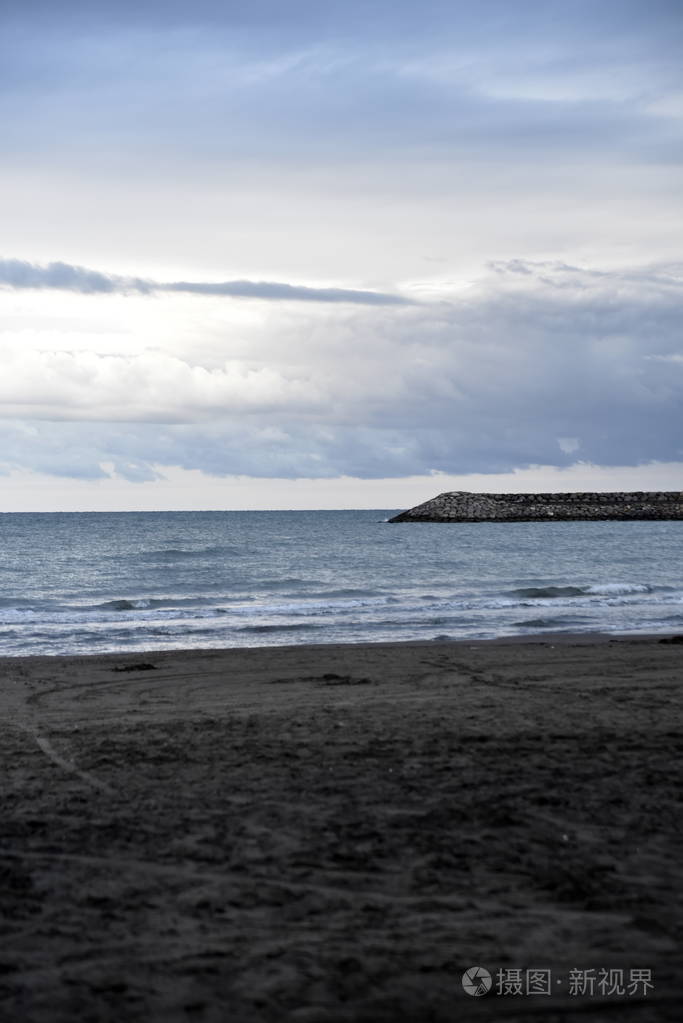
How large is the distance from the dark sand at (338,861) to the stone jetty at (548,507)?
370 ft

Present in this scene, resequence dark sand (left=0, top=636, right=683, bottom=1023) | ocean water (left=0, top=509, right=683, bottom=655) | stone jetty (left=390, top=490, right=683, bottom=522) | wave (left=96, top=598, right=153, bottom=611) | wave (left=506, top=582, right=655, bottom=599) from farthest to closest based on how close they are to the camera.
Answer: stone jetty (left=390, top=490, right=683, bottom=522), wave (left=506, top=582, right=655, bottom=599), wave (left=96, top=598, right=153, bottom=611), ocean water (left=0, top=509, right=683, bottom=655), dark sand (left=0, top=636, right=683, bottom=1023)

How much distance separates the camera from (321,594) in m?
34.0

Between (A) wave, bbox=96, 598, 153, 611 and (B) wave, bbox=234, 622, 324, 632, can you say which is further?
(A) wave, bbox=96, 598, 153, 611

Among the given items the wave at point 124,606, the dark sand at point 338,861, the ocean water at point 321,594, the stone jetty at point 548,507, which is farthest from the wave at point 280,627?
the stone jetty at point 548,507

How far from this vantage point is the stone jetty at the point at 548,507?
403ft

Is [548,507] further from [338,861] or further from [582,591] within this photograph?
[338,861]

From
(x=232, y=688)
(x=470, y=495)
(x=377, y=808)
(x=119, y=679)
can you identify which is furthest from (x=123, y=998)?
(x=470, y=495)

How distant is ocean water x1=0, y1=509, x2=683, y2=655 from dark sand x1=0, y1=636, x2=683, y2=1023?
11.7 meters

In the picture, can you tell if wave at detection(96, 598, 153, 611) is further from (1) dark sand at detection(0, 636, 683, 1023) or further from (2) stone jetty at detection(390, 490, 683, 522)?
(2) stone jetty at detection(390, 490, 683, 522)

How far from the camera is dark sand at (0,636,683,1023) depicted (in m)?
4.02

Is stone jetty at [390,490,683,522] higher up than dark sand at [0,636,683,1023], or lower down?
higher up

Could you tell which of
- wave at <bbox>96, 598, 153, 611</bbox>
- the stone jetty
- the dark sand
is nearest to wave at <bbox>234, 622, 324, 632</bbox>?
wave at <bbox>96, 598, 153, 611</bbox>

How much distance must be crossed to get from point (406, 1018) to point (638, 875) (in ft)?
6.32

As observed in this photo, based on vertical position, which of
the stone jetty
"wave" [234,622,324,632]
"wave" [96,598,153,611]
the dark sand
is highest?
the stone jetty
